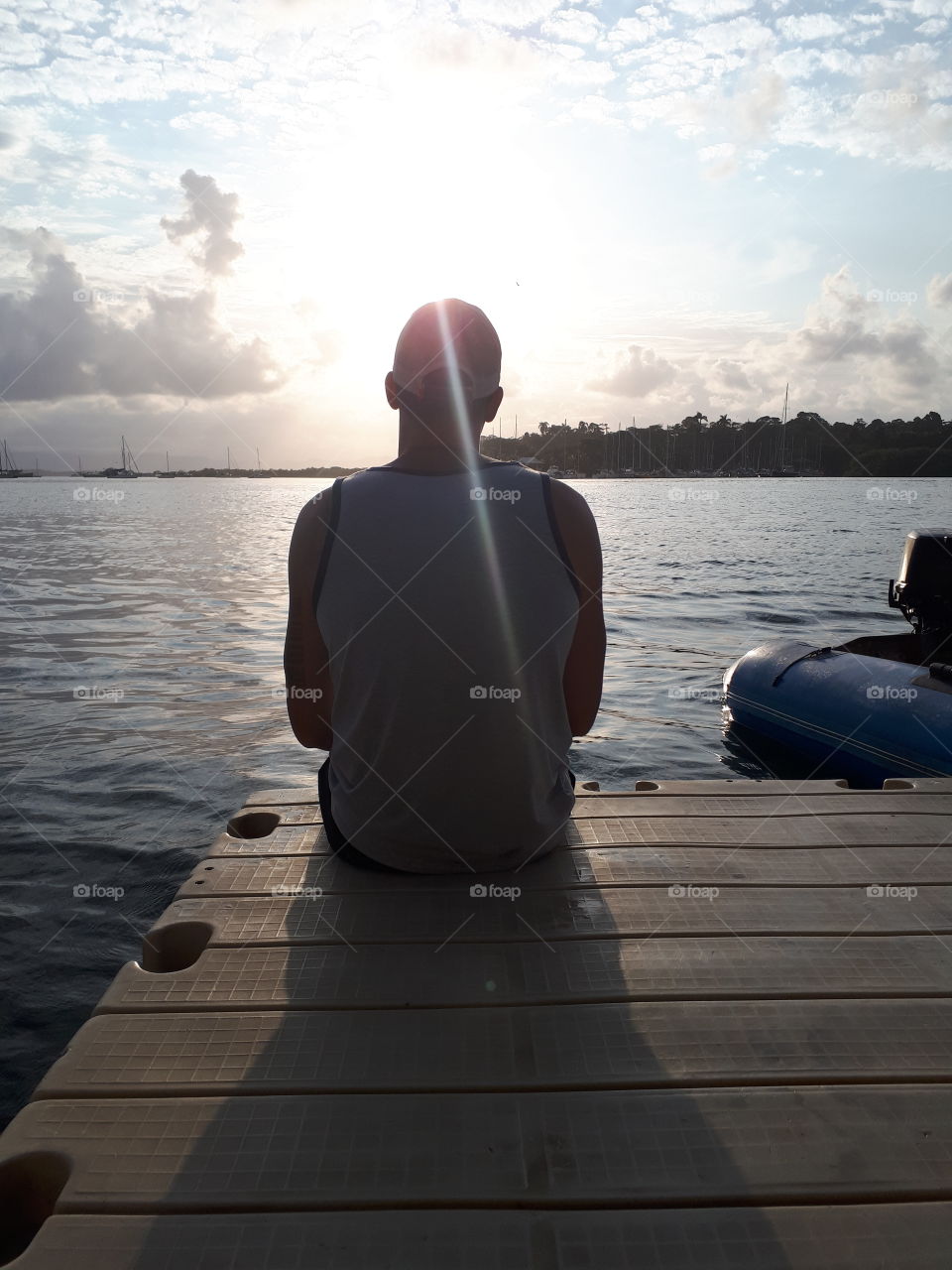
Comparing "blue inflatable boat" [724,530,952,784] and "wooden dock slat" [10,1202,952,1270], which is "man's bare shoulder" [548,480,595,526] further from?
"blue inflatable boat" [724,530,952,784]

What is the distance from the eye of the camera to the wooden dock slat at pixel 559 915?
2797 mm

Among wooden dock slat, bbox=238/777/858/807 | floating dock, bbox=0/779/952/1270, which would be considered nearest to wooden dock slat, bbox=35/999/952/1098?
floating dock, bbox=0/779/952/1270

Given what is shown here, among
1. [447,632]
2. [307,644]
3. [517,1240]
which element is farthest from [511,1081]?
[307,644]

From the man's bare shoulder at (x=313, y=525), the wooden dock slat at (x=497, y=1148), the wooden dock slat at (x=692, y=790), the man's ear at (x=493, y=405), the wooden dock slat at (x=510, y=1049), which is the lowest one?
the wooden dock slat at (x=692, y=790)

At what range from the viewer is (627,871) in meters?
3.30

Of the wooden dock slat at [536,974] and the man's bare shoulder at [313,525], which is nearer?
the wooden dock slat at [536,974]

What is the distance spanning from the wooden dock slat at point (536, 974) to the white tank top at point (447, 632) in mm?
479

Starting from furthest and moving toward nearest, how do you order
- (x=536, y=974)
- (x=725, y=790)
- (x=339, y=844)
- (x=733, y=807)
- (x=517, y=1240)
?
(x=725, y=790) < (x=733, y=807) < (x=339, y=844) < (x=536, y=974) < (x=517, y=1240)

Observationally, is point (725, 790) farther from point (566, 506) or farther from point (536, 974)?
point (566, 506)

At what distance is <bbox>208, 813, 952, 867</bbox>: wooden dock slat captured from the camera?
362cm

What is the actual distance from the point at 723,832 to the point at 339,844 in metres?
1.64

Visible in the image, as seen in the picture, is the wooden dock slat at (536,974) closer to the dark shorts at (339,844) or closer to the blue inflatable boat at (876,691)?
the dark shorts at (339,844)

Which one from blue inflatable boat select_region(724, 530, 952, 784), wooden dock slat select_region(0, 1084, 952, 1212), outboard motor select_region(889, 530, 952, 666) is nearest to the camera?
wooden dock slat select_region(0, 1084, 952, 1212)

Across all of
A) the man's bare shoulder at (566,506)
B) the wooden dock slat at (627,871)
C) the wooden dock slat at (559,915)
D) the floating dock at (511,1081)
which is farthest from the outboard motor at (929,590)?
the man's bare shoulder at (566,506)
